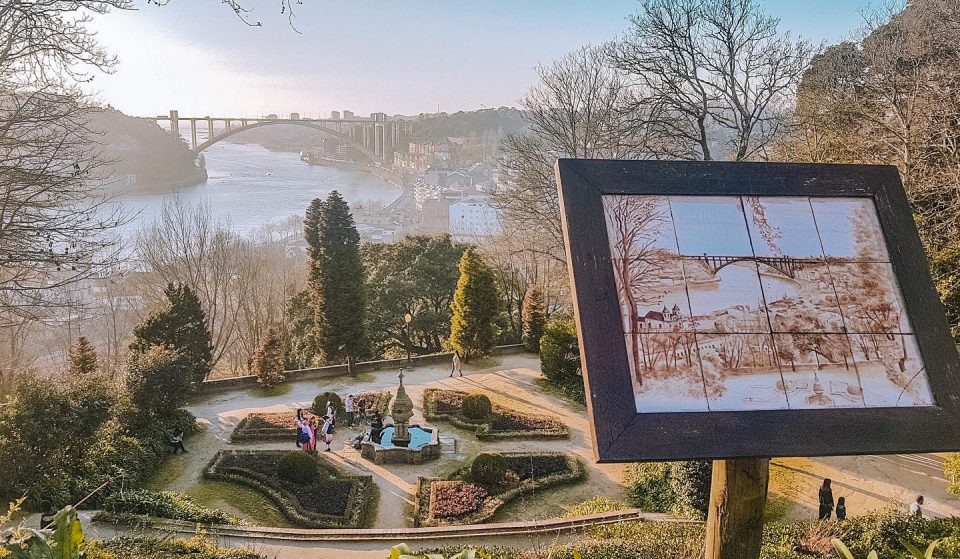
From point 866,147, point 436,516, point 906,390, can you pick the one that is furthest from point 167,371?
point 866,147

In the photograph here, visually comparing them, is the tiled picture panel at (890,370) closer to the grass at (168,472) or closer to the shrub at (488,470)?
the shrub at (488,470)

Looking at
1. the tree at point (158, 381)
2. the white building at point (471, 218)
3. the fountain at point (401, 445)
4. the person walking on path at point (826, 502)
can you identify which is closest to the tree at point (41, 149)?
the tree at point (158, 381)

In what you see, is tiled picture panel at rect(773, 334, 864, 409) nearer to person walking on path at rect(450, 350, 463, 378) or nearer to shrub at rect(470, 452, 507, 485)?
shrub at rect(470, 452, 507, 485)

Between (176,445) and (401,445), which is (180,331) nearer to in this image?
(176,445)

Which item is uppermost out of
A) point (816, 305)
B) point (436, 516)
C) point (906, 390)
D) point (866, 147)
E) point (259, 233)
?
point (259, 233)

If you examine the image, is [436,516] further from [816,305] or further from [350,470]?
[816,305]

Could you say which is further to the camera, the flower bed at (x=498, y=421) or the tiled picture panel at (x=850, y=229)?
the flower bed at (x=498, y=421)


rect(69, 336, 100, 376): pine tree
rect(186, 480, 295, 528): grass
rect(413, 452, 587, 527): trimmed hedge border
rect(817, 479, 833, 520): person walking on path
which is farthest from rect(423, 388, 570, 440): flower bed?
rect(69, 336, 100, 376): pine tree

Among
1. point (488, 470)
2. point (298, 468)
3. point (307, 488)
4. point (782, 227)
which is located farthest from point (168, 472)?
point (782, 227)
